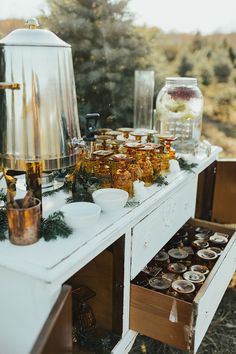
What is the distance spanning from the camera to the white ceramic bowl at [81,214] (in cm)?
90

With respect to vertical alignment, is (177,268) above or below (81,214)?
below

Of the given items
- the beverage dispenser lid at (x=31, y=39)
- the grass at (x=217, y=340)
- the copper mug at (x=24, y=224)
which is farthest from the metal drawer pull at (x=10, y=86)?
the grass at (x=217, y=340)

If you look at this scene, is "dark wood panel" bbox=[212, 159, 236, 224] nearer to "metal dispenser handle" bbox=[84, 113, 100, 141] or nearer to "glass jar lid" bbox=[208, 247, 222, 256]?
"glass jar lid" bbox=[208, 247, 222, 256]

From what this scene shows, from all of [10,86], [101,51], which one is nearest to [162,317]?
[10,86]

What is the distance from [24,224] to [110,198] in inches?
12.0

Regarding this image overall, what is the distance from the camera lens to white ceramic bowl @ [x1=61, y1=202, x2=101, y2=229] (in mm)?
896

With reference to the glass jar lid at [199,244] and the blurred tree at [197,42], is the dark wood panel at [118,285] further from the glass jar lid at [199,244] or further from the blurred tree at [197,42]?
the blurred tree at [197,42]

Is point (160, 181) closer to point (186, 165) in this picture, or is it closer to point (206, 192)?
point (186, 165)

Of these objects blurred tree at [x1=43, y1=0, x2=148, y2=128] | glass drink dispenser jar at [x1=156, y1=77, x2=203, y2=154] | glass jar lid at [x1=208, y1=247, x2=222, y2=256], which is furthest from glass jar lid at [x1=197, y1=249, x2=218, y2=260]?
blurred tree at [x1=43, y1=0, x2=148, y2=128]

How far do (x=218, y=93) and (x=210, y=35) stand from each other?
0.96 meters

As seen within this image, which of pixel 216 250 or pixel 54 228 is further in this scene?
pixel 216 250

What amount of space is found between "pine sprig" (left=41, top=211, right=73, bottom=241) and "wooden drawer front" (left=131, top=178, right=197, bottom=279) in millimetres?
244

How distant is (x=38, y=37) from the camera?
2.92ft

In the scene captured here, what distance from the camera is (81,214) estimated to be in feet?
3.16
